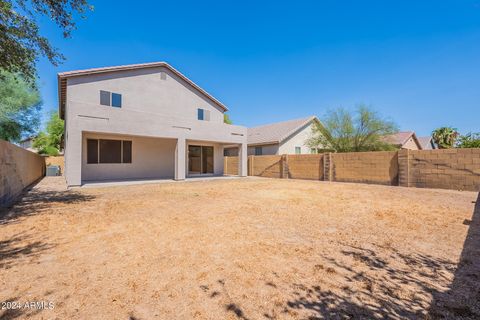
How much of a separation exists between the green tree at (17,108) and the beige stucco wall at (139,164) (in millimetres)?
7608

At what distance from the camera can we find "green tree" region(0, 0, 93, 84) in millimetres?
6480

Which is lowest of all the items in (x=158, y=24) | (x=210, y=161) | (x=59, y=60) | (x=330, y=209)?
(x=330, y=209)

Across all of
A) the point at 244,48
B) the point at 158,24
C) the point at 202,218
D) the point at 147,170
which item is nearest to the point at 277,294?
the point at 202,218

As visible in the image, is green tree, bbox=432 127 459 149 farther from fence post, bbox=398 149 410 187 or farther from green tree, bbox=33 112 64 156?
green tree, bbox=33 112 64 156

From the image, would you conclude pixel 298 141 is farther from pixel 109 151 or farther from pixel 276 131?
pixel 109 151

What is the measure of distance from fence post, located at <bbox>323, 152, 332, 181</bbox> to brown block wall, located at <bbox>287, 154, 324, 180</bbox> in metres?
0.30

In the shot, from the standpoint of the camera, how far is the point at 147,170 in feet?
51.2

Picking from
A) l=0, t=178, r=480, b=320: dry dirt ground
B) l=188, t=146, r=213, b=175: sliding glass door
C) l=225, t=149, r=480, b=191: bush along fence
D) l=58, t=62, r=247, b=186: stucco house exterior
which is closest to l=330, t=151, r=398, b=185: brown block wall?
l=225, t=149, r=480, b=191: bush along fence

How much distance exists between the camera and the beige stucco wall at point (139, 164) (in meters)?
13.5

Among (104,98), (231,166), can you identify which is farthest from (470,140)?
(104,98)

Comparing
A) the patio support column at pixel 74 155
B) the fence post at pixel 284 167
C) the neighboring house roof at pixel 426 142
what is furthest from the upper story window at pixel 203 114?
the neighboring house roof at pixel 426 142

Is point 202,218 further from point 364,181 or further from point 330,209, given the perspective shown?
point 364,181

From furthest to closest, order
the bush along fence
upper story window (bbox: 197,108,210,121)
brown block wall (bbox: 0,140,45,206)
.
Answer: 1. upper story window (bbox: 197,108,210,121)
2. the bush along fence
3. brown block wall (bbox: 0,140,45,206)

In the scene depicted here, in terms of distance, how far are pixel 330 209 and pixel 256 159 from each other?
13.8 metres
